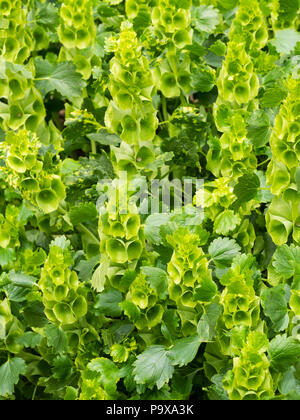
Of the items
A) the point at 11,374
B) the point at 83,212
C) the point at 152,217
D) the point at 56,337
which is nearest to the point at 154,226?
the point at 152,217

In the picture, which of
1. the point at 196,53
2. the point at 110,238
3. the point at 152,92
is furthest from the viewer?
the point at 196,53

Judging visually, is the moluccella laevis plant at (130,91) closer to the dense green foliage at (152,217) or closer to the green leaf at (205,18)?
the dense green foliage at (152,217)

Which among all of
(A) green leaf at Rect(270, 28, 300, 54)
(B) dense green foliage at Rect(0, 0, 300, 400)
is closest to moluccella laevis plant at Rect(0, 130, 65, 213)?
(B) dense green foliage at Rect(0, 0, 300, 400)

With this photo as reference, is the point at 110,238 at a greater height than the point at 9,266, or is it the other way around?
the point at 110,238

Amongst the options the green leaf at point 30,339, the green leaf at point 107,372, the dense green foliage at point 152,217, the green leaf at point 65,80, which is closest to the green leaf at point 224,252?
the dense green foliage at point 152,217

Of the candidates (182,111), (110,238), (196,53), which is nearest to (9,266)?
(110,238)

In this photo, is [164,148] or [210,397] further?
[164,148]

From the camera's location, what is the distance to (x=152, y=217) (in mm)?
948

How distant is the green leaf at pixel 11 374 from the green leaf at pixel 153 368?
0.72 feet

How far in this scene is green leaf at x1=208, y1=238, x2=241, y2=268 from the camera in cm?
93
